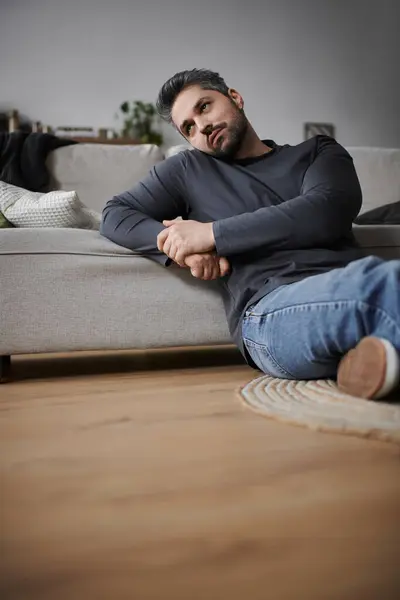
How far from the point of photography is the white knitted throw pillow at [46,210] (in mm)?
1723

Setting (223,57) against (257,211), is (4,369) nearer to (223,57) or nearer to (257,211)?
(257,211)

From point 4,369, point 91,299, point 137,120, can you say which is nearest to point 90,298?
point 91,299

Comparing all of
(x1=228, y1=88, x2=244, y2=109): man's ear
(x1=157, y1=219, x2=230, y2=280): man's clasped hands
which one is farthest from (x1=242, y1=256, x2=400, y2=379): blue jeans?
(x1=228, y1=88, x2=244, y2=109): man's ear

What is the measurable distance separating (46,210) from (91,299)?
0.32 meters

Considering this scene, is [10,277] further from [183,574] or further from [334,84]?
[334,84]

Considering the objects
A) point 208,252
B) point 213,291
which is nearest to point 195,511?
point 208,252

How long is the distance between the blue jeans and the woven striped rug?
2.0 inches

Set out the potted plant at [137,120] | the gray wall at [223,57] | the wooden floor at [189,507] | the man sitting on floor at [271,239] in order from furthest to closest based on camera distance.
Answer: the potted plant at [137,120]
the gray wall at [223,57]
the man sitting on floor at [271,239]
the wooden floor at [189,507]

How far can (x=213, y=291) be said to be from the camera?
1681 millimetres

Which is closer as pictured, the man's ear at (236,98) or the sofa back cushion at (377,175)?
the man's ear at (236,98)

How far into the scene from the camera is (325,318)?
1.14m

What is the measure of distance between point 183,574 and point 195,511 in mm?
144

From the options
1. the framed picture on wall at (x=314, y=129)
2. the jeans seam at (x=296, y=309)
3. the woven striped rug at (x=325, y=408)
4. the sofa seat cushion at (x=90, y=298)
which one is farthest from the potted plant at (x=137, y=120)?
the woven striped rug at (x=325, y=408)

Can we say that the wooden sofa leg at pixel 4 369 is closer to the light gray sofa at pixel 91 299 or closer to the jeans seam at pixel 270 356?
the light gray sofa at pixel 91 299
